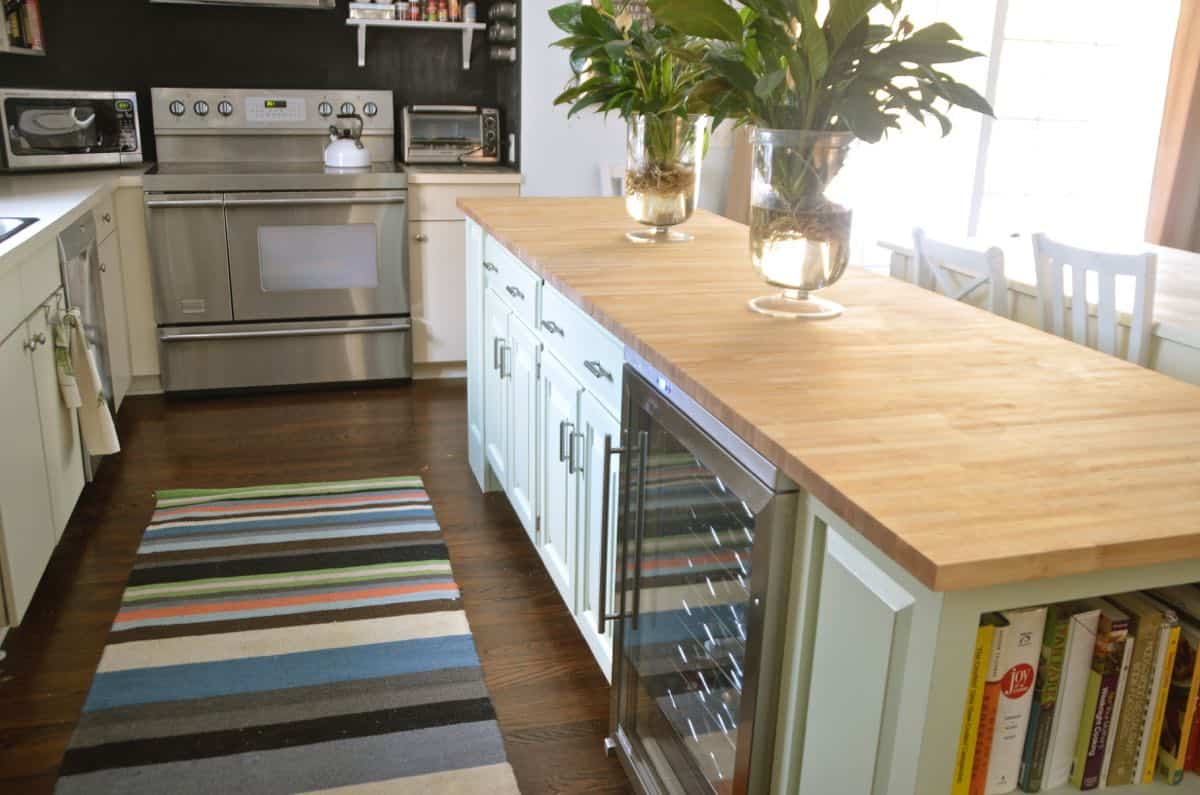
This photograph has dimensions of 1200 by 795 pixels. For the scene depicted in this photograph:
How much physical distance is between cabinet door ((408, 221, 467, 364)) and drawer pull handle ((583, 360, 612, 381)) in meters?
2.40

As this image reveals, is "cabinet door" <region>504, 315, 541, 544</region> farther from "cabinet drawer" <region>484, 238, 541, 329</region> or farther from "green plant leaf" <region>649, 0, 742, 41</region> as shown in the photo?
"green plant leaf" <region>649, 0, 742, 41</region>

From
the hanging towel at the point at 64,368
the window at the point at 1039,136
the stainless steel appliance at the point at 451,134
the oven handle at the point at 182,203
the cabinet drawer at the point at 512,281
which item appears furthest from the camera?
the window at the point at 1039,136

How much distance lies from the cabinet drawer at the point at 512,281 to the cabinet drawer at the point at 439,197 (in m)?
1.31

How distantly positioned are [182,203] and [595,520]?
265 centimetres

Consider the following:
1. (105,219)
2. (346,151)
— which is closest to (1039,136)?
(346,151)

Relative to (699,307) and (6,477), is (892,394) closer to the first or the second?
(699,307)

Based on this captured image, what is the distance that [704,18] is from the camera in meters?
1.74

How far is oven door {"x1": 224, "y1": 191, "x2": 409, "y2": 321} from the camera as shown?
4.10 metres

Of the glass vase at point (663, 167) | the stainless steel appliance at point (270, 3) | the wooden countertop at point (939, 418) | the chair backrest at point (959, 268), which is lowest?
the chair backrest at point (959, 268)

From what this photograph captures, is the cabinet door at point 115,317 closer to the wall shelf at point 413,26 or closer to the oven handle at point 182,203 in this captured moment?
the oven handle at point 182,203

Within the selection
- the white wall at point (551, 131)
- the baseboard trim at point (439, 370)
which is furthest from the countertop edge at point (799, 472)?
the baseboard trim at point (439, 370)

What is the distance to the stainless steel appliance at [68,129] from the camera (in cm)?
384

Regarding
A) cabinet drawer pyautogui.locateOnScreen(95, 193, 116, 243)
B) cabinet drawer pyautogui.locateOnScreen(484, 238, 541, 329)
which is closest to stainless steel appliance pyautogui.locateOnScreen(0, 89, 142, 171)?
cabinet drawer pyautogui.locateOnScreen(95, 193, 116, 243)

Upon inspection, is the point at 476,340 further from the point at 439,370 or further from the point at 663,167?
the point at 439,370
